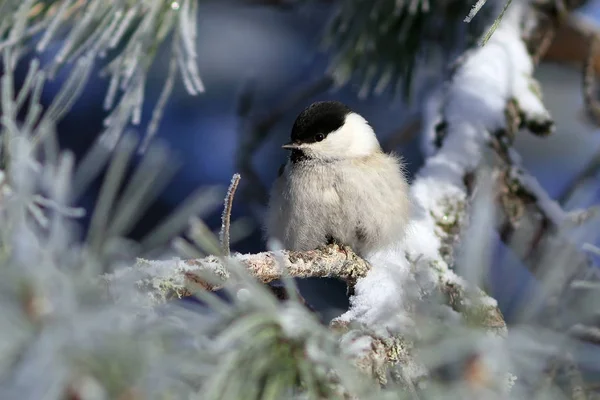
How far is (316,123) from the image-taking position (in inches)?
82.2

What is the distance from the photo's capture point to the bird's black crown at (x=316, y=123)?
2.07 metres

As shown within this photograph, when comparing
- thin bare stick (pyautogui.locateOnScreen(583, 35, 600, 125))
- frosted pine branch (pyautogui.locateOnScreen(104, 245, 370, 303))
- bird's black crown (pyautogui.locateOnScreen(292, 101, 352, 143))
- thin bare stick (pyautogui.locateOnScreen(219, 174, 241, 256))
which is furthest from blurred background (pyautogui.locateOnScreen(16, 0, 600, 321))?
thin bare stick (pyautogui.locateOnScreen(219, 174, 241, 256))

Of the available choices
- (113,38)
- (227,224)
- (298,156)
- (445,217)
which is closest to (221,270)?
(227,224)

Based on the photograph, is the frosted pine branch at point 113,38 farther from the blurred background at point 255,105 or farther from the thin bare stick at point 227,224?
the blurred background at point 255,105

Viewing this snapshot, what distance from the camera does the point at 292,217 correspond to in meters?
1.93


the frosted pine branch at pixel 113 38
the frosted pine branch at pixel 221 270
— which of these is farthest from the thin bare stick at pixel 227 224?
the frosted pine branch at pixel 113 38

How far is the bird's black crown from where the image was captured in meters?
2.07

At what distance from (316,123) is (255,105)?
0.72 meters

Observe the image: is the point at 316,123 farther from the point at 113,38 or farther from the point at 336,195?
the point at 113,38

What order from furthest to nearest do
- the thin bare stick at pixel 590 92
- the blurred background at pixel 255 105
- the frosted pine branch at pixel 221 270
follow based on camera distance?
1. the blurred background at pixel 255 105
2. the thin bare stick at pixel 590 92
3. the frosted pine branch at pixel 221 270

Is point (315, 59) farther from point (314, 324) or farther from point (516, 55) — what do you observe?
point (314, 324)

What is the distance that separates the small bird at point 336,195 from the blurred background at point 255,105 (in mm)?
587

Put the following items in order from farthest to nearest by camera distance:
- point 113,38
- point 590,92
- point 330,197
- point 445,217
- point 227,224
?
point 590,92 < point 330,197 < point 445,217 < point 113,38 < point 227,224

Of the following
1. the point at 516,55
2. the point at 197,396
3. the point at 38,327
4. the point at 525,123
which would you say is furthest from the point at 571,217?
the point at 38,327
